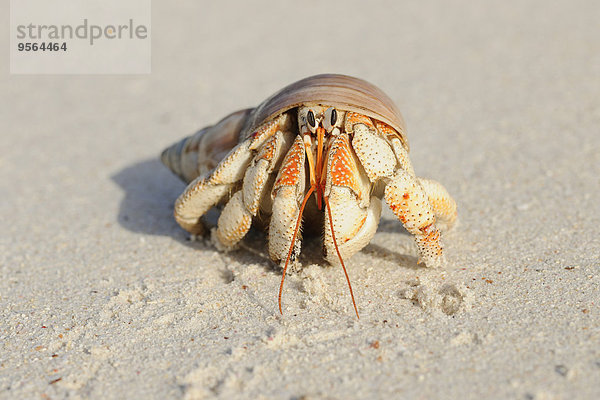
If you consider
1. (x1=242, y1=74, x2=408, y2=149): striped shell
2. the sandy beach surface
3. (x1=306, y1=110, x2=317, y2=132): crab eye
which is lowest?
the sandy beach surface

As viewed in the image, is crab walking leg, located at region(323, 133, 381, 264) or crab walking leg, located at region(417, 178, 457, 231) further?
crab walking leg, located at region(417, 178, 457, 231)

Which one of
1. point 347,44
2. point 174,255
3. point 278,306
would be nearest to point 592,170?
point 278,306

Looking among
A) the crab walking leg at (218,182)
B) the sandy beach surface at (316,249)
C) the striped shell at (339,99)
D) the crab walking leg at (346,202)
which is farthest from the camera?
the crab walking leg at (218,182)

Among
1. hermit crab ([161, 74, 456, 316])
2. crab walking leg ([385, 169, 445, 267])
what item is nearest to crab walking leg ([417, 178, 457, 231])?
hermit crab ([161, 74, 456, 316])

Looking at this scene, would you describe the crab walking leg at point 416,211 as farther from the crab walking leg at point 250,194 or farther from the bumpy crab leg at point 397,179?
the crab walking leg at point 250,194

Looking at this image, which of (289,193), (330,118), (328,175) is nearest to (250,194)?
(289,193)

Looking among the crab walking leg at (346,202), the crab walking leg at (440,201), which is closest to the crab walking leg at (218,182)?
the crab walking leg at (346,202)

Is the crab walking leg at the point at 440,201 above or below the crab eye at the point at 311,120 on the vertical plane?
below

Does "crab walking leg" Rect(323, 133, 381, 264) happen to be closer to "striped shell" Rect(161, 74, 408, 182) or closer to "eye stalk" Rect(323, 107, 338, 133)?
"eye stalk" Rect(323, 107, 338, 133)
